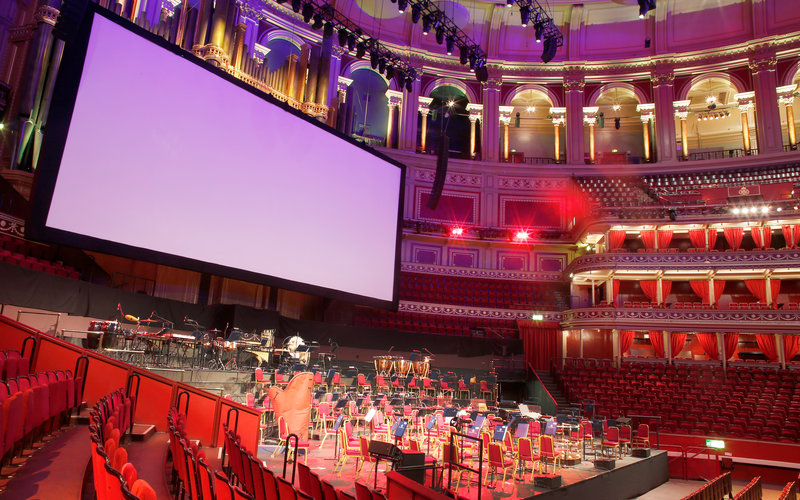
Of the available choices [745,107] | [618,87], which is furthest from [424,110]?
[745,107]

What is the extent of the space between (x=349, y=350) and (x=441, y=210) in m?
8.86

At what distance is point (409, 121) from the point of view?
2384 cm

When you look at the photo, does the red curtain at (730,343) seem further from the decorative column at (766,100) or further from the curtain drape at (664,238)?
the decorative column at (766,100)

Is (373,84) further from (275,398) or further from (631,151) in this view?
(275,398)

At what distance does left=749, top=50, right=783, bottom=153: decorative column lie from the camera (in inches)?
842

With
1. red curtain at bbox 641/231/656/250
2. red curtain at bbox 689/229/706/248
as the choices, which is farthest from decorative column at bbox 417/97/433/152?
red curtain at bbox 689/229/706/248

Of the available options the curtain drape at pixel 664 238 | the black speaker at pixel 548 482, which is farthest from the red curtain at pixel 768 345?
the black speaker at pixel 548 482

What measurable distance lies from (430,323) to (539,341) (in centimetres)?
433

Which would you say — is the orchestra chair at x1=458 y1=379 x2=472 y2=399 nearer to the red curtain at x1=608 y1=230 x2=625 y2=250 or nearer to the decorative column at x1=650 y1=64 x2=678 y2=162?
the red curtain at x1=608 y1=230 x2=625 y2=250

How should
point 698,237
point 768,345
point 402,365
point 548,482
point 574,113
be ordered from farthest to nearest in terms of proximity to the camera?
point 574,113, point 698,237, point 768,345, point 402,365, point 548,482

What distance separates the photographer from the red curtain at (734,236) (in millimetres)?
19281

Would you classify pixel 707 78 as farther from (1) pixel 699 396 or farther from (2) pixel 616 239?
(1) pixel 699 396

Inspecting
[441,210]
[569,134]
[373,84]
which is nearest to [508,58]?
[569,134]

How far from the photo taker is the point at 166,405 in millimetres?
6883
